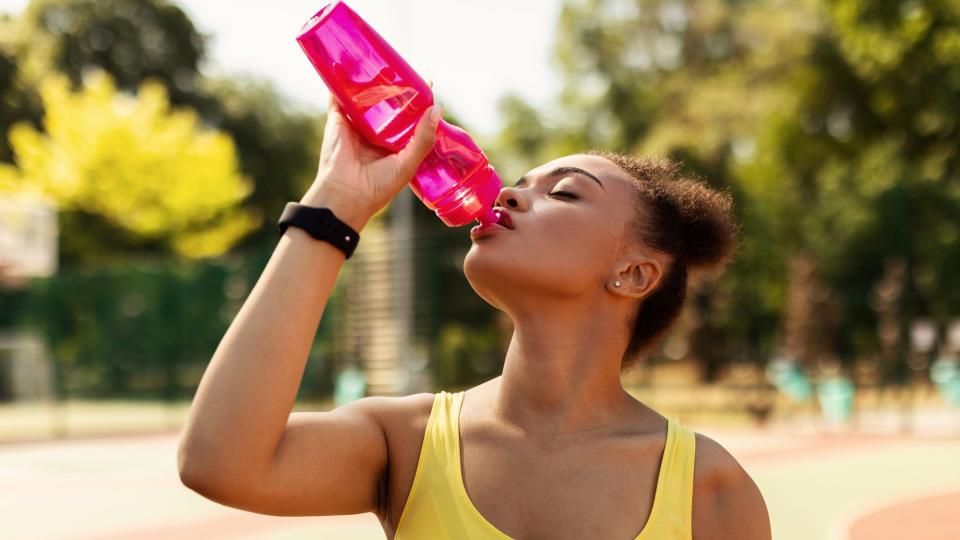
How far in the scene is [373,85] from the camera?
2.01m

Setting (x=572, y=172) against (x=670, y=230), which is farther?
(x=670, y=230)

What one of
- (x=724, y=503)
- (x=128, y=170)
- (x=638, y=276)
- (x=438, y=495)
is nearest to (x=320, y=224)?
(x=438, y=495)

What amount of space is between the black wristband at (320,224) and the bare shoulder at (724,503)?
70 centimetres

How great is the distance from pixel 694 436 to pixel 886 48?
26.7 m

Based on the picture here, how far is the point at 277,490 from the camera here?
170cm

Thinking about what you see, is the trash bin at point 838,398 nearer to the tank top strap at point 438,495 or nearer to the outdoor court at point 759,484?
the outdoor court at point 759,484

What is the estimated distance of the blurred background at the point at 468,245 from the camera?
1295 cm

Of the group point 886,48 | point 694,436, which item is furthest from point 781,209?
point 694,436

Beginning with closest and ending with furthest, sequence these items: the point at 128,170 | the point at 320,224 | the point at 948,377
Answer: the point at 320,224, the point at 948,377, the point at 128,170

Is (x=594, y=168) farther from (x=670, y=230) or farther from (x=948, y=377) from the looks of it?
(x=948, y=377)

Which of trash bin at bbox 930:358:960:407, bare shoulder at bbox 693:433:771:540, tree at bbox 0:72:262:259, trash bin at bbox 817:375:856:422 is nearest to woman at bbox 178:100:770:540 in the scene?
bare shoulder at bbox 693:433:771:540

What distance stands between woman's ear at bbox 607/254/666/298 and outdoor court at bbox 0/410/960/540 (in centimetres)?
630

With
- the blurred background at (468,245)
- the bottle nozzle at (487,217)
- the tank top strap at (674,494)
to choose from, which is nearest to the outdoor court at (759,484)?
the blurred background at (468,245)

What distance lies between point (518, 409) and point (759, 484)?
9.37 metres
